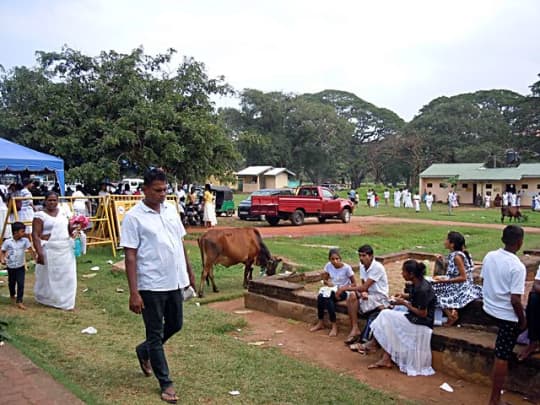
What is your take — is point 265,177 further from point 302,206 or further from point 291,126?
point 302,206

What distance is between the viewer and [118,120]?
56.0ft

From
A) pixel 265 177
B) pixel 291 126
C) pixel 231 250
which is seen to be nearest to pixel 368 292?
pixel 231 250

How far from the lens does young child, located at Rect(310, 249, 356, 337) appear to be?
664cm

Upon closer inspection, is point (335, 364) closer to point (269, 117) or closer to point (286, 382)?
point (286, 382)

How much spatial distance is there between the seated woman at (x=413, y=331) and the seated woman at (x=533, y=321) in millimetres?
985

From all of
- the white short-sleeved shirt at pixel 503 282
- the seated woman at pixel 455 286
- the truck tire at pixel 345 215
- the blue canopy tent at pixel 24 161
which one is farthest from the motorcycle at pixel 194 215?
the white short-sleeved shirt at pixel 503 282

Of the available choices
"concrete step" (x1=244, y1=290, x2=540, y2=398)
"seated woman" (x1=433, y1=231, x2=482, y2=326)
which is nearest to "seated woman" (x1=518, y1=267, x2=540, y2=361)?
"concrete step" (x1=244, y1=290, x2=540, y2=398)

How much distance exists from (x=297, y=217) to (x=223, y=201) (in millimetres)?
5767

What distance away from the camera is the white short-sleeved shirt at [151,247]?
412 centimetres

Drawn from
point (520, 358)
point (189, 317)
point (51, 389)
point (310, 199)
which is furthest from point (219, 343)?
point (310, 199)

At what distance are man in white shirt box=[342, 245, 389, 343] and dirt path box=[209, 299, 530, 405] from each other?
365mm

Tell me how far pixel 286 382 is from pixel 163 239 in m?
1.85

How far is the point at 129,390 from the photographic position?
14.3ft

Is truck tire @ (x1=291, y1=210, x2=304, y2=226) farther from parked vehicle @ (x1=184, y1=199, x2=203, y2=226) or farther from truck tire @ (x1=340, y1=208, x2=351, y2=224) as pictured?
parked vehicle @ (x1=184, y1=199, x2=203, y2=226)
